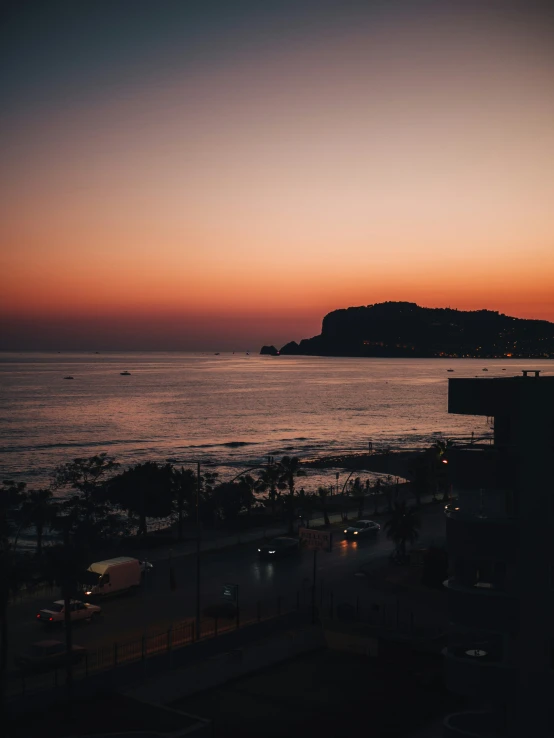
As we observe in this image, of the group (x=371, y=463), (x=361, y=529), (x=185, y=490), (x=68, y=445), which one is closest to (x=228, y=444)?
(x=68, y=445)

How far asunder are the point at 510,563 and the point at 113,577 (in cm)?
2404

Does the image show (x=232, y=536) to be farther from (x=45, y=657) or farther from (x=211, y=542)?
(x=45, y=657)

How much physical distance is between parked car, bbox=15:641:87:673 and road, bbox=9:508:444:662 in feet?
5.10

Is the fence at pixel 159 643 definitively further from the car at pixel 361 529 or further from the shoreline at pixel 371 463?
the shoreline at pixel 371 463

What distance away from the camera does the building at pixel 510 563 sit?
802 inches

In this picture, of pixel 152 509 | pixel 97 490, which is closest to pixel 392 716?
pixel 152 509

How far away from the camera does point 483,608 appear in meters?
20.6

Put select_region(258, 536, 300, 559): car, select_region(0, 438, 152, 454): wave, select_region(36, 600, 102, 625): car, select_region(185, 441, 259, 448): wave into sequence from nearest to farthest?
1. select_region(36, 600, 102, 625): car
2. select_region(258, 536, 300, 559): car
3. select_region(0, 438, 152, 454): wave
4. select_region(185, 441, 259, 448): wave

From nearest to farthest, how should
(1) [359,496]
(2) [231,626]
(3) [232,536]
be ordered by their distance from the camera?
(2) [231,626], (3) [232,536], (1) [359,496]

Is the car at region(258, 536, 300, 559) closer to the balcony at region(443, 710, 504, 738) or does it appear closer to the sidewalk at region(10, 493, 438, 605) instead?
the sidewalk at region(10, 493, 438, 605)

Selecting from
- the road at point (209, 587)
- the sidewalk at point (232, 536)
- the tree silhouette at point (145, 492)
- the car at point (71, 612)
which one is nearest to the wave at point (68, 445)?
the tree silhouette at point (145, 492)

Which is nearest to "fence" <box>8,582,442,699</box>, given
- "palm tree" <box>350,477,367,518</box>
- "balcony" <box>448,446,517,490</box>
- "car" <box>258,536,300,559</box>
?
"car" <box>258,536,300,559</box>

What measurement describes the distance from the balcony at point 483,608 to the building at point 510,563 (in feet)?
0.09

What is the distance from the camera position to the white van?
3784 centimetres
